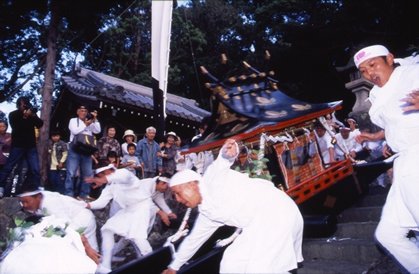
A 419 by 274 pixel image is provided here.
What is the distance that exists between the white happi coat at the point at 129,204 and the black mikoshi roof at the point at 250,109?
4.03 ft

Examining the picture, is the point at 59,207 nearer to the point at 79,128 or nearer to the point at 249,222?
the point at 79,128

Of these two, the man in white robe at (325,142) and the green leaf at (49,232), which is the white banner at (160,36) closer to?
the green leaf at (49,232)

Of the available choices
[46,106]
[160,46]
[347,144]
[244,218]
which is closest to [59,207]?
[160,46]

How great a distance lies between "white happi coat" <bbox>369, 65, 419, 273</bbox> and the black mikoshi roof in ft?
9.13

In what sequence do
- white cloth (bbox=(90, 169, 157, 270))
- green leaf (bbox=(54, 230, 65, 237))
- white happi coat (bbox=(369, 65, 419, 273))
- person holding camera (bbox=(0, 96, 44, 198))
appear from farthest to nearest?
person holding camera (bbox=(0, 96, 44, 198)), white cloth (bbox=(90, 169, 157, 270)), green leaf (bbox=(54, 230, 65, 237)), white happi coat (bbox=(369, 65, 419, 273))

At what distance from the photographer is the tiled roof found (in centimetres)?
1007

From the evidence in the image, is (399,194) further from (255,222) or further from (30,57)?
(30,57)

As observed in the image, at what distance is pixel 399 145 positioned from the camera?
2822mm

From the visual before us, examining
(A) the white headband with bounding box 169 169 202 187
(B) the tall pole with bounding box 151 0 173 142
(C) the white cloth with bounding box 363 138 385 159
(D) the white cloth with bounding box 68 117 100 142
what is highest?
(B) the tall pole with bounding box 151 0 173 142

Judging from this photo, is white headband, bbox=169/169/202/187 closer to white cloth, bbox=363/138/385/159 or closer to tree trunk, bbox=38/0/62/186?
white cloth, bbox=363/138/385/159

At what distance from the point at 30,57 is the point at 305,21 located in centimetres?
1106

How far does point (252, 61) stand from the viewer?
17.3 metres

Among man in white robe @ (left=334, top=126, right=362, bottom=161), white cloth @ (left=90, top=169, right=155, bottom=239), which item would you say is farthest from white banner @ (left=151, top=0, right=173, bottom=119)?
man in white robe @ (left=334, top=126, right=362, bottom=161)

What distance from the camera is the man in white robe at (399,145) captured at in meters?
2.63
